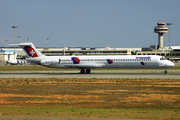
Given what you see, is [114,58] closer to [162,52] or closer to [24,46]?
[24,46]

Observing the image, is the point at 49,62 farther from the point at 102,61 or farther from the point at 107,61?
the point at 107,61

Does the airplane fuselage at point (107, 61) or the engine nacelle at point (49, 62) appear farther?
the engine nacelle at point (49, 62)

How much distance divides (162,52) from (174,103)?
384 ft

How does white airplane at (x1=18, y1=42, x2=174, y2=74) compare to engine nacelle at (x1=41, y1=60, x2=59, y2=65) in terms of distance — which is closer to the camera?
white airplane at (x1=18, y1=42, x2=174, y2=74)

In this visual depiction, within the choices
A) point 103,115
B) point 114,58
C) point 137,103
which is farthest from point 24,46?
point 103,115

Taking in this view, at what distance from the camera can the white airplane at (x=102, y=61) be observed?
4591 centimetres

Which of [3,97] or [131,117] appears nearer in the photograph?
[131,117]

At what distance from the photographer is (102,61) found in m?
47.1

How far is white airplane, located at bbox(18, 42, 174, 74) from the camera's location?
1807 inches

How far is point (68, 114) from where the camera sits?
49.5 ft

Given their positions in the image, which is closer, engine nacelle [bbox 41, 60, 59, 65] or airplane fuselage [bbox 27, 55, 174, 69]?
airplane fuselage [bbox 27, 55, 174, 69]

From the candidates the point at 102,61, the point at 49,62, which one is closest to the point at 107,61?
the point at 102,61

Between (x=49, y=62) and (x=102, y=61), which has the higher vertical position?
(x=102, y=61)

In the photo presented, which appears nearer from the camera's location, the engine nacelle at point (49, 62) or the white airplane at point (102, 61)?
the white airplane at point (102, 61)
